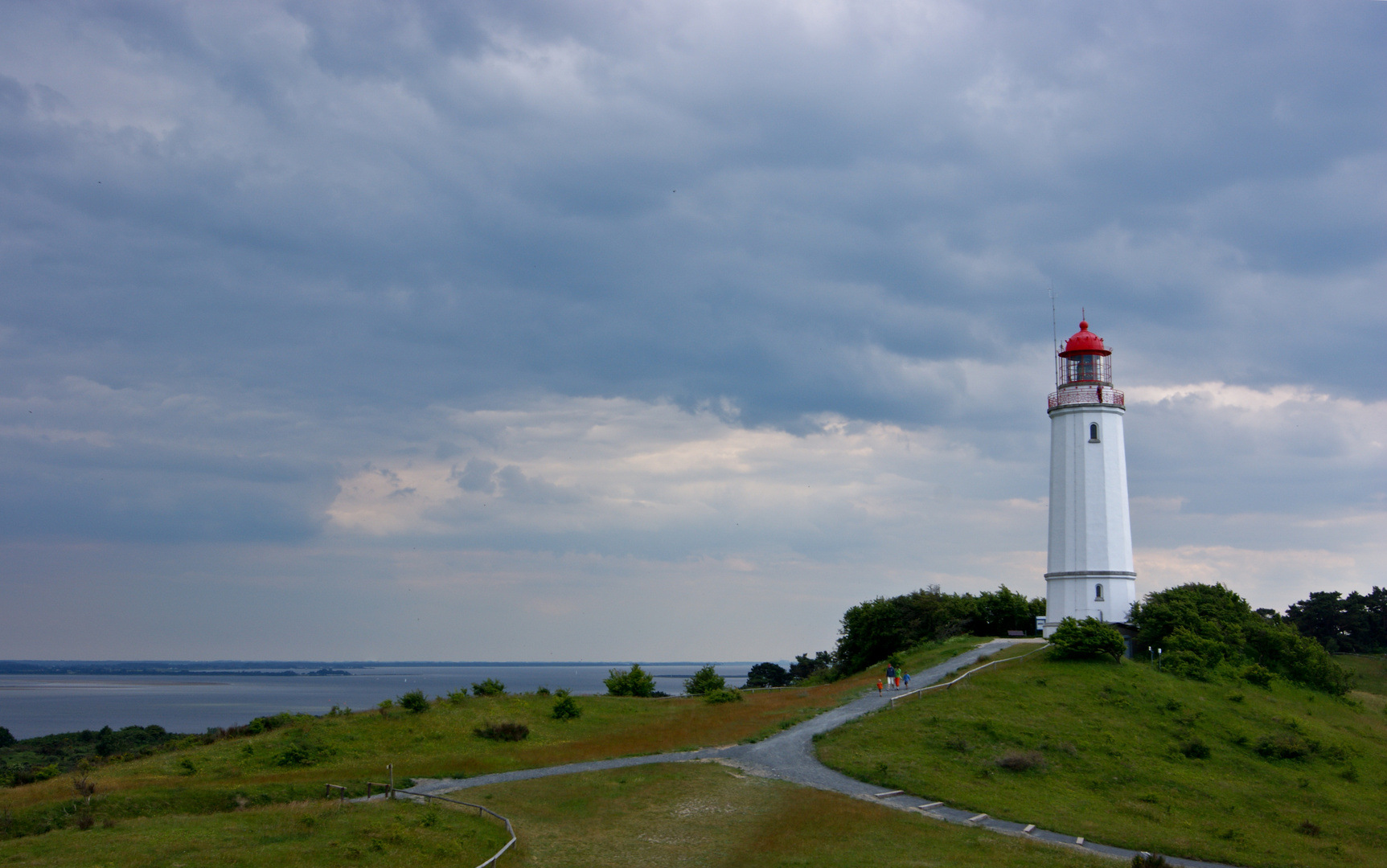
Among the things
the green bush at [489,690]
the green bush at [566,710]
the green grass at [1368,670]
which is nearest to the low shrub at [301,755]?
the green bush at [566,710]

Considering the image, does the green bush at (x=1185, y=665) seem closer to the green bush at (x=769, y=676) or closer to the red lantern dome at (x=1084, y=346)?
the red lantern dome at (x=1084, y=346)

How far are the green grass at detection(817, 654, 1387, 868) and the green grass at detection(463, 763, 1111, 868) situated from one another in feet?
11.6

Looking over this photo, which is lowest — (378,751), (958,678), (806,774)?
(378,751)

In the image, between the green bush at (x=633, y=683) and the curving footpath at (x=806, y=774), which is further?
the green bush at (x=633, y=683)

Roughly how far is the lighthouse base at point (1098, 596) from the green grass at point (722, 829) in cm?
2703

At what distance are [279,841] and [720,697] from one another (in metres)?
27.8

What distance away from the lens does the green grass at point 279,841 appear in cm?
1902

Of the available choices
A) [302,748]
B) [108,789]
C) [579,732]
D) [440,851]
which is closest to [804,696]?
[579,732]

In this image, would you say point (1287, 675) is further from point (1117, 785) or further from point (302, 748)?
point (302, 748)

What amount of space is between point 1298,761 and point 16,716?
183m

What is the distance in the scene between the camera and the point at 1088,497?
4794cm

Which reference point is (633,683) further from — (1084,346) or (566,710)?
(1084,346)

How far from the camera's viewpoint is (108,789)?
88.3ft

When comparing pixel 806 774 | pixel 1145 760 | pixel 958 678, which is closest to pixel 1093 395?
pixel 958 678
